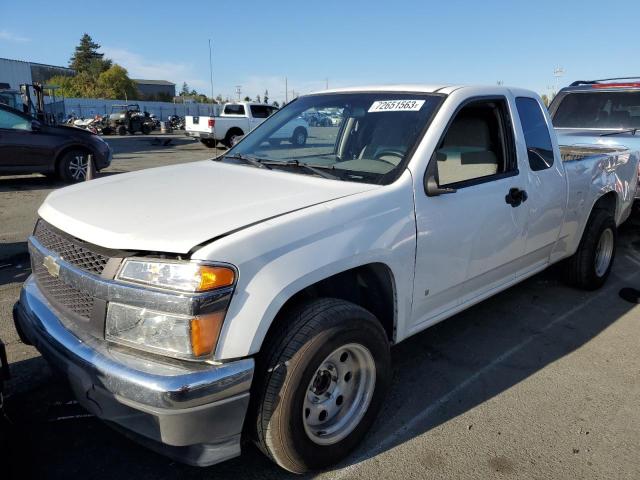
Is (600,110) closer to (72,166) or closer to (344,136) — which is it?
(344,136)

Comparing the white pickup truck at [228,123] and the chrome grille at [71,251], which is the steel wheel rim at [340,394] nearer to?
the chrome grille at [71,251]

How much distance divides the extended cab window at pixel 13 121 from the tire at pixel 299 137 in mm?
8859

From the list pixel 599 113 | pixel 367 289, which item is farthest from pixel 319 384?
pixel 599 113

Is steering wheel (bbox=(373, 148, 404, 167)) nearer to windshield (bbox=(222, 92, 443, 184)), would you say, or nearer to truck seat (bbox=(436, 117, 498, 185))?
windshield (bbox=(222, 92, 443, 184))

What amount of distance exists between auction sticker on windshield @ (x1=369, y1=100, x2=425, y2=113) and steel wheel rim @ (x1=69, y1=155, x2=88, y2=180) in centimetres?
926

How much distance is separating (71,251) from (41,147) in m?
9.38

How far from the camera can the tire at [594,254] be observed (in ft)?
15.4

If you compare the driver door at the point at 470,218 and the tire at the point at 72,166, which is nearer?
the driver door at the point at 470,218

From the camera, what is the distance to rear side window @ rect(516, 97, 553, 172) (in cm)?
376

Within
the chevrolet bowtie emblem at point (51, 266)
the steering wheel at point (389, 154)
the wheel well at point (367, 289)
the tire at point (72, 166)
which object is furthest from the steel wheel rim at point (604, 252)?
the tire at point (72, 166)

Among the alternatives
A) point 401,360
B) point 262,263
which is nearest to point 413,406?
point 401,360

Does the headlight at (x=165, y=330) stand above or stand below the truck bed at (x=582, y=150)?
below

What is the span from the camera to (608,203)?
5047 millimetres

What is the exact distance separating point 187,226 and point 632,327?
3885 mm
